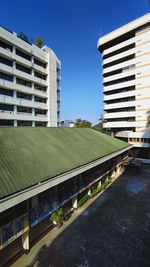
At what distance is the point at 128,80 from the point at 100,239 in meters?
35.4

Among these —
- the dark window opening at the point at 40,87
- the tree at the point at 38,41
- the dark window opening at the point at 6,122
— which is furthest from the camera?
the tree at the point at 38,41

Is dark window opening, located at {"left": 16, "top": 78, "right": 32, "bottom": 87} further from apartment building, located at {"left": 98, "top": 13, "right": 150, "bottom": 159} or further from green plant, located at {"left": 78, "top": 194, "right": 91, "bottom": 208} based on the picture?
green plant, located at {"left": 78, "top": 194, "right": 91, "bottom": 208}

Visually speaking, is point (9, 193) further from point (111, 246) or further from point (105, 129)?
point (105, 129)

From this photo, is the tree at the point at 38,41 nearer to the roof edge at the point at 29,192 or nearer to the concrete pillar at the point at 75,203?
the roof edge at the point at 29,192

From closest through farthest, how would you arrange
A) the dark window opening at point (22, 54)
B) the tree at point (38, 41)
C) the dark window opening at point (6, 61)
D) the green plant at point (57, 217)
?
the green plant at point (57, 217) → the dark window opening at point (6, 61) → the dark window opening at point (22, 54) → the tree at point (38, 41)

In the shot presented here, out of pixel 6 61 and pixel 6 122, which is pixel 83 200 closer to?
pixel 6 122

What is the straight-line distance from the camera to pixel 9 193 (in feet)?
23.8

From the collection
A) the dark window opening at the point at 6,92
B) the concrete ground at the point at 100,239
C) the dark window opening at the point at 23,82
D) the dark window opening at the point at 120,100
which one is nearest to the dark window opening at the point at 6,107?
the dark window opening at the point at 6,92

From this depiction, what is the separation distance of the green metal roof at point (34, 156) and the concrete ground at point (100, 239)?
431cm

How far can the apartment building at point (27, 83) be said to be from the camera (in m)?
31.9

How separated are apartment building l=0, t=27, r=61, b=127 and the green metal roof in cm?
1990

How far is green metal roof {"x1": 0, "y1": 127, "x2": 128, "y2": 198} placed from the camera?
8422mm

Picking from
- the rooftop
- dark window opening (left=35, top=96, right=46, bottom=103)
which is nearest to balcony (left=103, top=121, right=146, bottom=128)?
dark window opening (left=35, top=96, right=46, bottom=103)

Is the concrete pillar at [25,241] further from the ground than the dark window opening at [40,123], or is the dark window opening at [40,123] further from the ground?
the dark window opening at [40,123]
